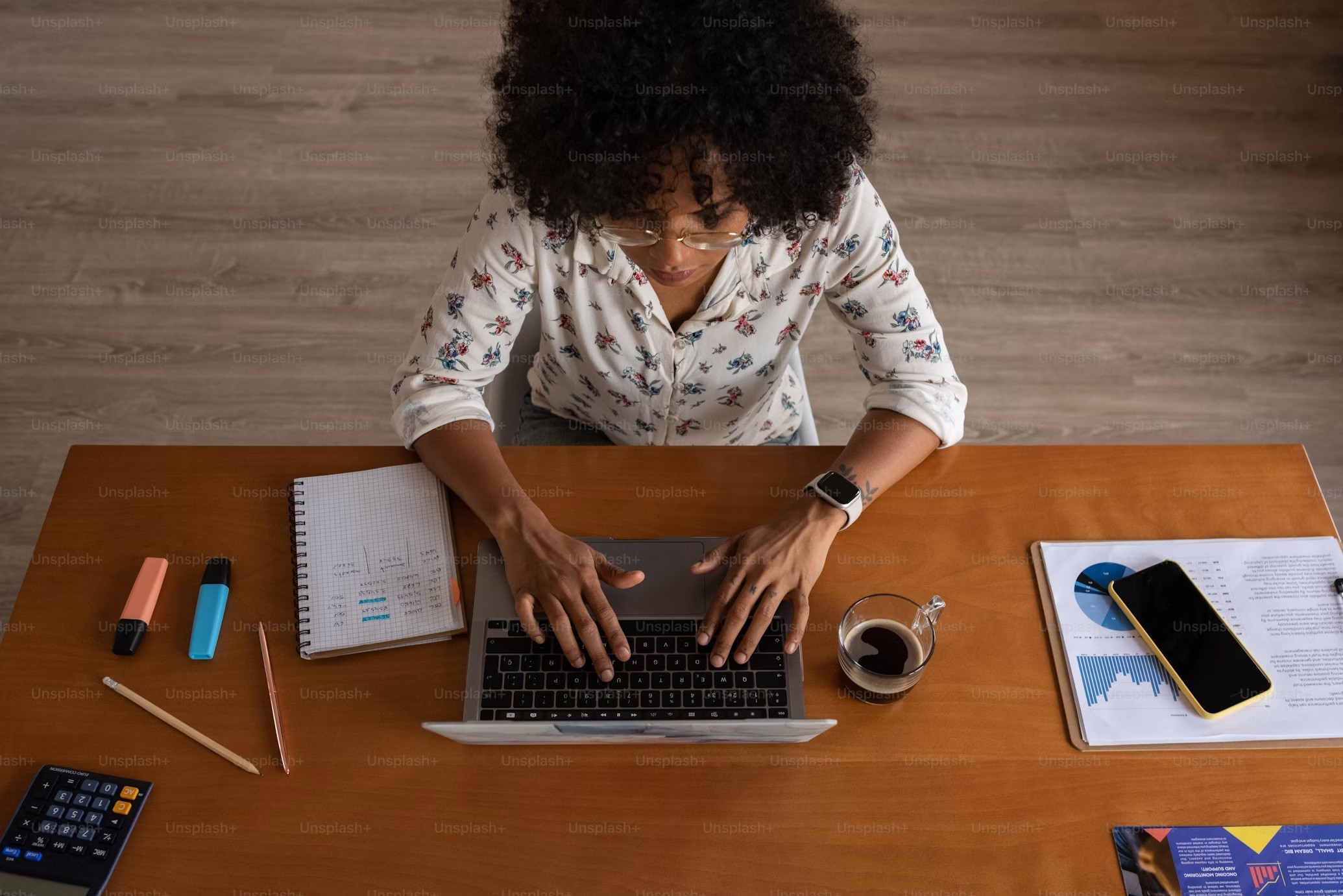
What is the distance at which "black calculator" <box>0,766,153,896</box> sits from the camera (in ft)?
3.21

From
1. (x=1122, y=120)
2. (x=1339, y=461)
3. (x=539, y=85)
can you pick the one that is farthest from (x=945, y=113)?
(x=539, y=85)

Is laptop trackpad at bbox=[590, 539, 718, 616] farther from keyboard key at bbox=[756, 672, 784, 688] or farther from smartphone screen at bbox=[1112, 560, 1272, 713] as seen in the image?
smartphone screen at bbox=[1112, 560, 1272, 713]

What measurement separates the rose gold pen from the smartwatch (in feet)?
2.28

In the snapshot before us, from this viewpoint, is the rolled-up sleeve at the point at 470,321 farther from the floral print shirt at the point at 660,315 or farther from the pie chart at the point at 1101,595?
the pie chart at the point at 1101,595

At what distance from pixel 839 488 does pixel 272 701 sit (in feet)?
2.38

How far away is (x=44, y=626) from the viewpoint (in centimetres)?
116

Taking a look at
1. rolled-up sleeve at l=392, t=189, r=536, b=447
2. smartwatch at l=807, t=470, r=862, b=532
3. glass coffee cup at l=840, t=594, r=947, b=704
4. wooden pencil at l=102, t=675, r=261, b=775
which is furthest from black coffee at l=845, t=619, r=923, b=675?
→ wooden pencil at l=102, t=675, r=261, b=775

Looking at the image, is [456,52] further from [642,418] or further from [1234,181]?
[1234,181]

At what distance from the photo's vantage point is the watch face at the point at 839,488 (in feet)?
4.00

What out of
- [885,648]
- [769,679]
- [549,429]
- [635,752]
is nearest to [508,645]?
[635,752]

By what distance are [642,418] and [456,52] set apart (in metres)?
2.07

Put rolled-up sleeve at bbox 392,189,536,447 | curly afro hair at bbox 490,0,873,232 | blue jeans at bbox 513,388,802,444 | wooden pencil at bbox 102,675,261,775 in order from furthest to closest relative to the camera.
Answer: blue jeans at bbox 513,388,802,444 → rolled-up sleeve at bbox 392,189,536,447 → wooden pencil at bbox 102,675,261,775 → curly afro hair at bbox 490,0,873,232

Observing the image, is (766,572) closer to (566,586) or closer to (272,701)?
(566,586)

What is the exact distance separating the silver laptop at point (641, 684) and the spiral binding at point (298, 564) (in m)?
0.21
